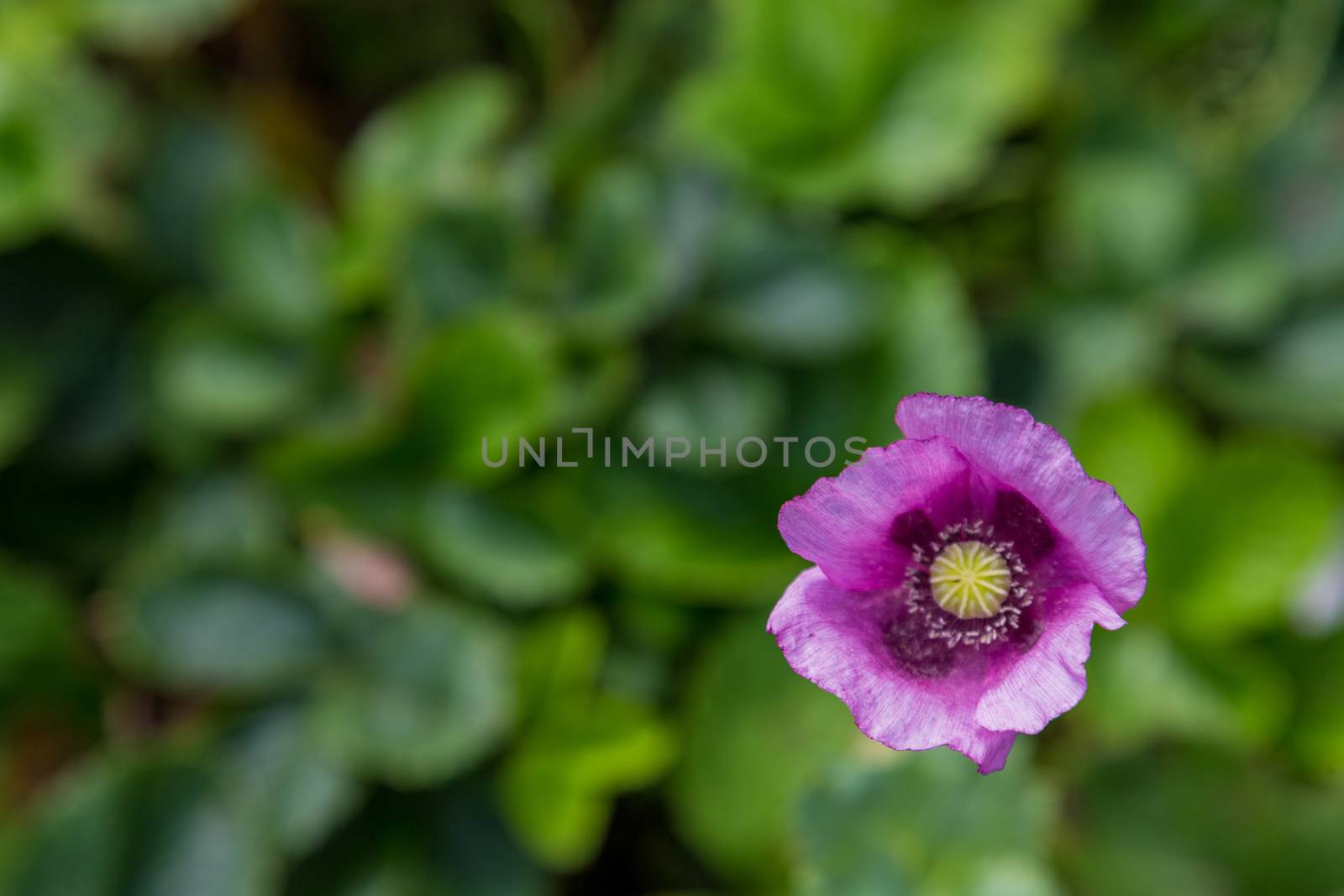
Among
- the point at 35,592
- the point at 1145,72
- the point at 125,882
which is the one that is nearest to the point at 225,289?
the point at 35,592

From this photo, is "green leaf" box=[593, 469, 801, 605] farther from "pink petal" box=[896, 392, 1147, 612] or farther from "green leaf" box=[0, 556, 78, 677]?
"pink petal" box=[896, 392, 1147, 612]

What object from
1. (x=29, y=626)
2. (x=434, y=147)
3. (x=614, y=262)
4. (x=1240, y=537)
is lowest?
(x=29, y=626)

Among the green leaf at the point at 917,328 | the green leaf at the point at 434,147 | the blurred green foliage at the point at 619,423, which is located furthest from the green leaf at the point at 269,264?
the green leaf at the point at 917,328

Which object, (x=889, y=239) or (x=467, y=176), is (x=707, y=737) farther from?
(x=467, y=176)

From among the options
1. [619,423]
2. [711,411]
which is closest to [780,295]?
[711,411]

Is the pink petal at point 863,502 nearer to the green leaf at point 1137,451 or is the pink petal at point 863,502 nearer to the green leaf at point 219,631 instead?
the green leaf at point 1137,451

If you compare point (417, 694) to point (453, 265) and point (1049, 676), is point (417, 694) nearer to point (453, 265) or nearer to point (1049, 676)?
point (453, 265)
